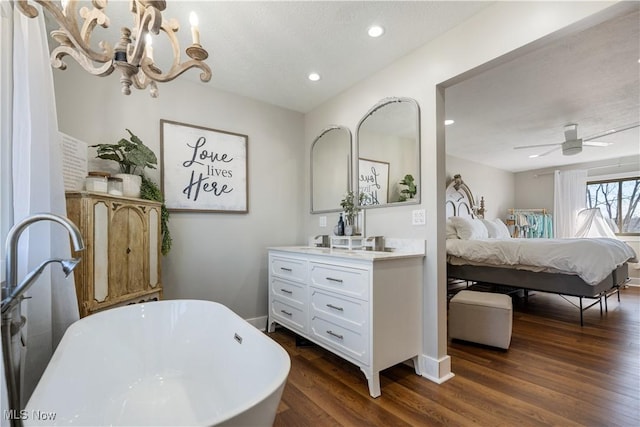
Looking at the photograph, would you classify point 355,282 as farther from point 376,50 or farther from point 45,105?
point 45,105

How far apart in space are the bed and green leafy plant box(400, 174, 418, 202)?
2.03 m

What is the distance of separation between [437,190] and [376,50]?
46.4 inches

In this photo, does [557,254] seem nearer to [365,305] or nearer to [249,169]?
[365,305]

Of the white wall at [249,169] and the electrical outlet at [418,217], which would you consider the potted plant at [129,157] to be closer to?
the white wall at [249,169]

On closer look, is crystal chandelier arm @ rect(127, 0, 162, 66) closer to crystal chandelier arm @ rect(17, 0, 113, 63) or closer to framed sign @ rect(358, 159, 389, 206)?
crystal chandelier arm @ rect(17, 0, 113, 63)

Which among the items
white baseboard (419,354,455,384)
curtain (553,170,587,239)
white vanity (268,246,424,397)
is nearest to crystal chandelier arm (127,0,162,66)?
white vanity (268,246,424,397)

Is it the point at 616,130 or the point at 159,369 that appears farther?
the point at 616,130

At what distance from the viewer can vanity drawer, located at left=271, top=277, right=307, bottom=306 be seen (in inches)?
94.9

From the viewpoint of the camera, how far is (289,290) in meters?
2.58

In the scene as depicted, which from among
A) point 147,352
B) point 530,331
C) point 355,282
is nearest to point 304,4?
point 355,282

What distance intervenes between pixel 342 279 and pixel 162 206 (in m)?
1.62

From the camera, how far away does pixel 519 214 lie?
256 inches

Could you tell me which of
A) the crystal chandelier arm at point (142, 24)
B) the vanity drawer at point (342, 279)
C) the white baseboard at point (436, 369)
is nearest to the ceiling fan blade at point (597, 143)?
the white baseboard at point (436, 369)

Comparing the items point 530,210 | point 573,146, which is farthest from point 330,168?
point 530,210
